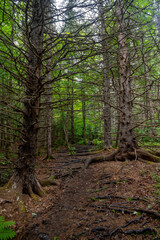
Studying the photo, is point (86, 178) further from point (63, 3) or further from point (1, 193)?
point (63, 3)

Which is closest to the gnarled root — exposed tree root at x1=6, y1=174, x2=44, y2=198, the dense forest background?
the dense forest background

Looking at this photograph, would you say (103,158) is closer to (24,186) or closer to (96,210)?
(96,210)

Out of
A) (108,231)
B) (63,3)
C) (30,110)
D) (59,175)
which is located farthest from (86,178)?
(63,3)

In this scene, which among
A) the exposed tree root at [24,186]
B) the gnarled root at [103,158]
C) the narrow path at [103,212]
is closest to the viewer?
the narrow path at [103,212]

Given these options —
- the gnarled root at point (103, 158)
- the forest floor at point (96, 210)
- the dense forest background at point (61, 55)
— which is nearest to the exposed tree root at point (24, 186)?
the dense forest background at point (61, 55)

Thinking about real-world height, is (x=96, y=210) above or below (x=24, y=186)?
below

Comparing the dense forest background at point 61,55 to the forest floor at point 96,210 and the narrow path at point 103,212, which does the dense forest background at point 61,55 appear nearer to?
the forest floor at point 96,210

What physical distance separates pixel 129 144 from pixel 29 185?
466 centimetres

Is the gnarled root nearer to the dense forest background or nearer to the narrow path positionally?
the dense forest background

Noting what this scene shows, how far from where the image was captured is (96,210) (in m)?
3.37

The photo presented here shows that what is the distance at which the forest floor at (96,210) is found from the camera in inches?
103

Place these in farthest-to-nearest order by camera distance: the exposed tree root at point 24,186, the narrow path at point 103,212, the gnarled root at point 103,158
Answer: the gnarled root at point 103,158 < the exposed tree root at point 24,186 < the narrow path at point 103,212

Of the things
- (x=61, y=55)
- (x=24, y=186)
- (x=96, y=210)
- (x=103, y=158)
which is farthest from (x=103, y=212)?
(x=103, y=158)

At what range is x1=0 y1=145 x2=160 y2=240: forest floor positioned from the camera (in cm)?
262
